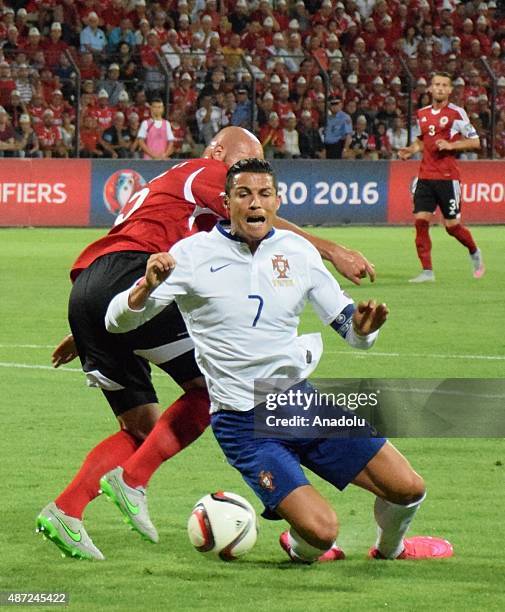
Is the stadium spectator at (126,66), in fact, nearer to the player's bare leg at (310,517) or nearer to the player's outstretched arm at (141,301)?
the player's outstretched arm at (141,301)

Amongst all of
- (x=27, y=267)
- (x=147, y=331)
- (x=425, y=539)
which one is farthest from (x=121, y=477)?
(x=27, y=267)

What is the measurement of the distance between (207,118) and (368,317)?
2044 centimetres

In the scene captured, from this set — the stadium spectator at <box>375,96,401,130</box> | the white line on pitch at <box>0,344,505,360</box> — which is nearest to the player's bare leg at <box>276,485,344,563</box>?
the white line on pitch at <box>0,344,505,360</box>

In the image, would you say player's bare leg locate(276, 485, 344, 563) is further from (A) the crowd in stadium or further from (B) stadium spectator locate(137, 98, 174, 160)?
(B) stadium spectator locate(137, 98, 174, 160)

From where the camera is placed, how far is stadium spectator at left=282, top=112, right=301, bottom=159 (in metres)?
26.2

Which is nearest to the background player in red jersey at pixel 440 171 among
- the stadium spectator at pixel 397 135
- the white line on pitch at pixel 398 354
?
the white line on pitch at pixel 398 354

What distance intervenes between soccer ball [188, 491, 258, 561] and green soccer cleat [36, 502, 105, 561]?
442 millimetres

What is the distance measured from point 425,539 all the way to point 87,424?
10.9ft

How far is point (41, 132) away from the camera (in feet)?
78.5

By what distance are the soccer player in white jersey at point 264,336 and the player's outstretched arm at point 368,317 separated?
0.01m

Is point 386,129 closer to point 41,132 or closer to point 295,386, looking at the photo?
point 41,132

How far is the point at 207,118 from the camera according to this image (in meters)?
25.7

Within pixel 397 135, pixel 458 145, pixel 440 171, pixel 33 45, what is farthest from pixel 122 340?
pixel 397 135

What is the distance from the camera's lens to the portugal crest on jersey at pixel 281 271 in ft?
19.0
